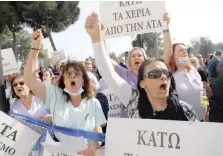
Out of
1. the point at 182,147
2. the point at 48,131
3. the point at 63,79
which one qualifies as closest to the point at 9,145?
the point at 48,131

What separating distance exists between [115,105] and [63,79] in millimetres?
1325

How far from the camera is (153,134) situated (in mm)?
2270

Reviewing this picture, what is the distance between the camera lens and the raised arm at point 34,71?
2.86 metres

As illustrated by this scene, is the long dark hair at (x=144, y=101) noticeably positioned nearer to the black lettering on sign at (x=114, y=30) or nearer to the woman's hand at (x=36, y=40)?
the woman's hand at (x=36, y=40)

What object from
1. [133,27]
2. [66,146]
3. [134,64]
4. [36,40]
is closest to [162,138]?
[66,146]

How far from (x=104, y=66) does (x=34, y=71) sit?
592mm

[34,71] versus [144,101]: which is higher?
[34,71]

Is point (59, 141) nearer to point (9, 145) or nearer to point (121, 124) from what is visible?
point (9, 145)

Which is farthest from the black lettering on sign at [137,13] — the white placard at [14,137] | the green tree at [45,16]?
the green tree at [45,16]

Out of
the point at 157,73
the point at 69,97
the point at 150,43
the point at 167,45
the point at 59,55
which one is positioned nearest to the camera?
the point at 157,73

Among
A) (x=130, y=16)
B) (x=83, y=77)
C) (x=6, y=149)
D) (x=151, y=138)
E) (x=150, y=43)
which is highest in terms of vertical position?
(x=150, y=43)

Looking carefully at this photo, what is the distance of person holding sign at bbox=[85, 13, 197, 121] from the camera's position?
2.42 metres

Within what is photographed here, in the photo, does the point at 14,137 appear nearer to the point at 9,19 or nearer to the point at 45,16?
the point at 9,19

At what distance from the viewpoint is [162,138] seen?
223cm
